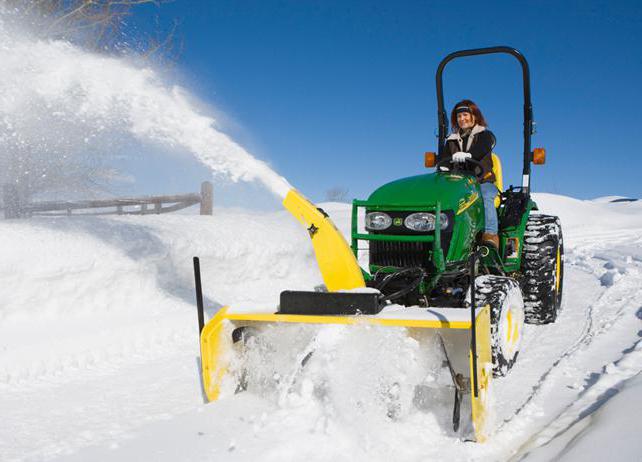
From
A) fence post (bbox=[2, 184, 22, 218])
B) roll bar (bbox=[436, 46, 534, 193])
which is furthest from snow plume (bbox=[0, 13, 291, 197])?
roll bar (bbox=[436, 46, 534, 193])

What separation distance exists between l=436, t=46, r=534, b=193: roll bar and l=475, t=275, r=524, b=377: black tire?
190 cm

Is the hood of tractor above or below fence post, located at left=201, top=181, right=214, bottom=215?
below

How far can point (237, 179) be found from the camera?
411 cm

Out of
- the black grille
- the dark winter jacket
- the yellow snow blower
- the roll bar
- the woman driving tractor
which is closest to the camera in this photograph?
the yellow snow blower

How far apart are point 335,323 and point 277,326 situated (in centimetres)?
57

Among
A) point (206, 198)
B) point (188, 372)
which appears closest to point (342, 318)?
point (188, 372)

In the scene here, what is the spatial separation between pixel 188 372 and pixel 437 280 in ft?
6.34

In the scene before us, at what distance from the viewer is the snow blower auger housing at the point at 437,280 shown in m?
2.96

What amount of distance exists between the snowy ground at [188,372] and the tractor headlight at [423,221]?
1039 mm

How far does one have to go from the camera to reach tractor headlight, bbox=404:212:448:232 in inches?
151

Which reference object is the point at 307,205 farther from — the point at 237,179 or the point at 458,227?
the point at 458,227

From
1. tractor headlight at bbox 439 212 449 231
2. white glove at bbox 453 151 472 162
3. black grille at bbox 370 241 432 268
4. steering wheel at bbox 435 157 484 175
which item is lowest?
black grille at bbox 370 241 432 268

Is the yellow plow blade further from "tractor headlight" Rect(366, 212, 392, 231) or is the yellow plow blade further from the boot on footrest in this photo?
the boot on footrest

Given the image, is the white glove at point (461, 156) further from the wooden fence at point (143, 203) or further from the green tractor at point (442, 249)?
the wooden fence at point (143, 203)
